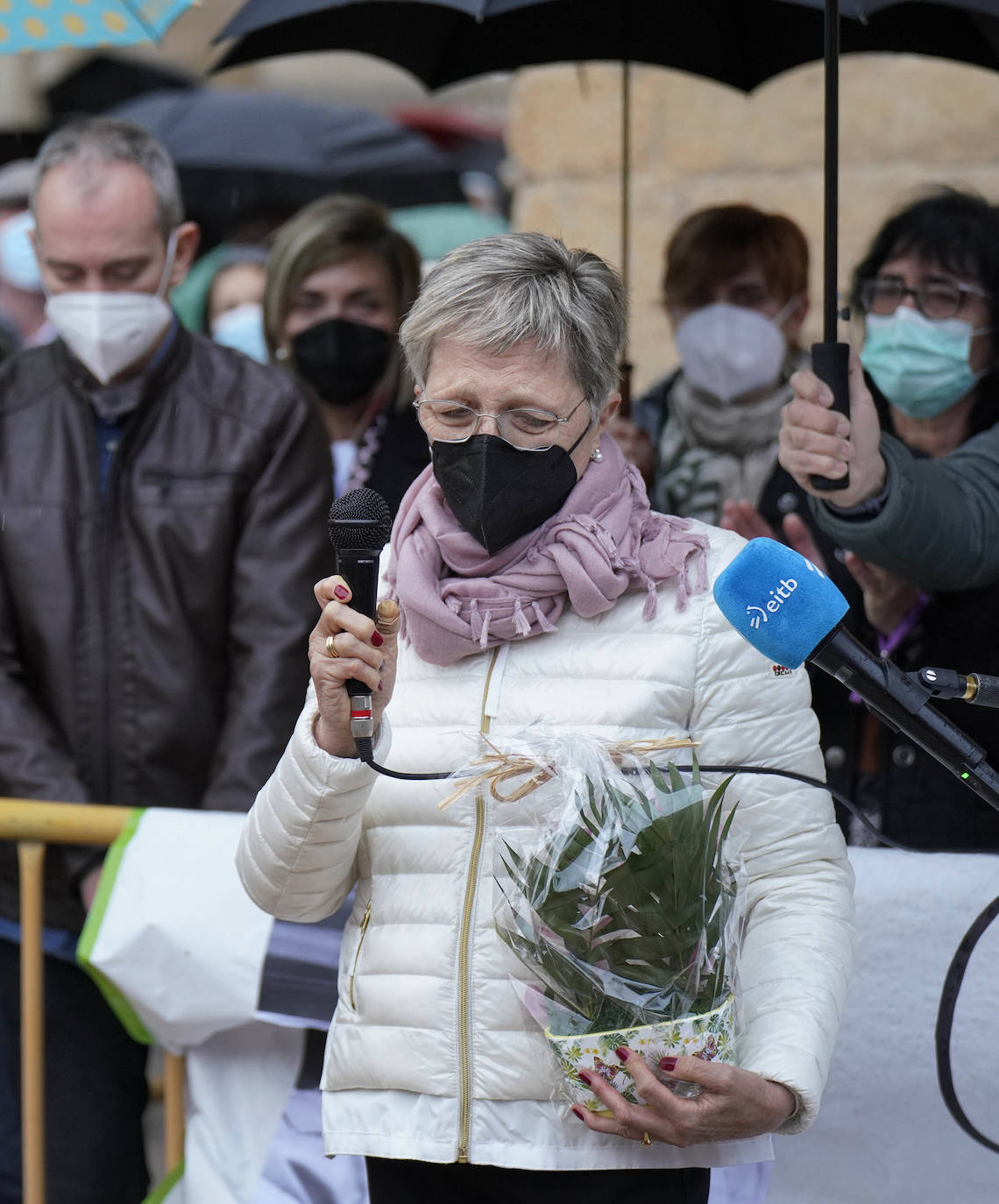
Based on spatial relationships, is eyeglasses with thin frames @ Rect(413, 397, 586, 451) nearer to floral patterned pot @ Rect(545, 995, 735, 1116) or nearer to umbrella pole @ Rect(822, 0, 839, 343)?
umbrella pole @ Rect(822, 0, 839, 343)

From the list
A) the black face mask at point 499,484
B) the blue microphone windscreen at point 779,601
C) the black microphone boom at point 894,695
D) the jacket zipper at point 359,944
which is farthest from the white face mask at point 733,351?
the black microphone boom at point 894,695

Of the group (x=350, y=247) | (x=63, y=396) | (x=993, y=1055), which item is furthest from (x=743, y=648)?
(x=350, y=247)

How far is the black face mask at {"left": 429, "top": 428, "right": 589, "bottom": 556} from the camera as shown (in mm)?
2355

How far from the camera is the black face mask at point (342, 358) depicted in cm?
461

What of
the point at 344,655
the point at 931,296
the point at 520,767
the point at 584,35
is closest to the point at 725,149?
the point at 584,35

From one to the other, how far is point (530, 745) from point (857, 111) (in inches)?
203

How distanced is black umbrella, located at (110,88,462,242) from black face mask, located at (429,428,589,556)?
546 centimetres

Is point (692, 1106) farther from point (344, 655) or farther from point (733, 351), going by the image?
point (733, 351)

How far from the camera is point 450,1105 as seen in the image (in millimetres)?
2287

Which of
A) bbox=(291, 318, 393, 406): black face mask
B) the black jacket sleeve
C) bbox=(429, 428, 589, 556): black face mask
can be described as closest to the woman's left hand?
bbox=(429, 428, 589, 556): black face mask

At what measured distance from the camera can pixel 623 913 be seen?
80.7 inches

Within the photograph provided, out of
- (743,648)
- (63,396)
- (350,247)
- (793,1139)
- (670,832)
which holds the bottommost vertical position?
(793,1139)

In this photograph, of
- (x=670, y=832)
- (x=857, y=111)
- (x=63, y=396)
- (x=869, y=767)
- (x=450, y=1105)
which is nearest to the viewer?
(x=670, y=832)

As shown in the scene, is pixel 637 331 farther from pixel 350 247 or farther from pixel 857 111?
pixel 350 247
